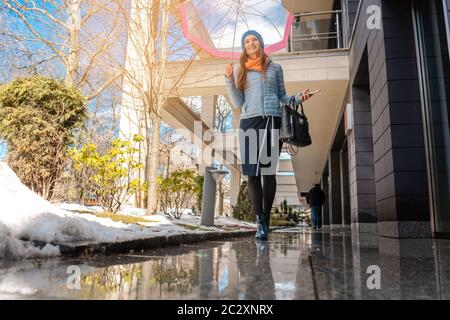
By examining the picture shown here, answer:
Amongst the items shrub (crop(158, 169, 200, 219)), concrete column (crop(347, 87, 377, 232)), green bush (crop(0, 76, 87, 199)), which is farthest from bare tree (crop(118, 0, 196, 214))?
concrete column (crop(347, 87, 377, 232))

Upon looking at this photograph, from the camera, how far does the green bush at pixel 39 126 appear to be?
18.4ft

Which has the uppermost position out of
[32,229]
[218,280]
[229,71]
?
[229,71]

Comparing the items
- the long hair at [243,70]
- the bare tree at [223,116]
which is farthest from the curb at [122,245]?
the bare tree at [223,116]

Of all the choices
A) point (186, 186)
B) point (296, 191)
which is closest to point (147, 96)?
point (186, 186)

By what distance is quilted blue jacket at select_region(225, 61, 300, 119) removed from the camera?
3195 millimetres

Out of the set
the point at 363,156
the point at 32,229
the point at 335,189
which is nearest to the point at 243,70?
the point at 32,229

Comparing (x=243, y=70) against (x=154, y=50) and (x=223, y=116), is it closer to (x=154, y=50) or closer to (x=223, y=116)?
(x=154, y=50)

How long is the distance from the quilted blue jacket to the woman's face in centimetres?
18

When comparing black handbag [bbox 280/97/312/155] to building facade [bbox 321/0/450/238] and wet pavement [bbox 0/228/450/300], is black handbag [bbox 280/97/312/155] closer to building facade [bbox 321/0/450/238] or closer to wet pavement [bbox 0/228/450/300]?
wet pavement [bbox 0/228/450/300]

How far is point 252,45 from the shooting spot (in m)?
3.35

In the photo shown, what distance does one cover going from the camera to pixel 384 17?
4.90 meters

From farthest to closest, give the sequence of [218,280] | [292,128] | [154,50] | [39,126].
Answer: [154,50] → [39,126] → [292,128] → [218,280]

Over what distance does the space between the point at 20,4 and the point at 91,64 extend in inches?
93.0

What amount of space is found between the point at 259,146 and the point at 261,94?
0.48 meters
